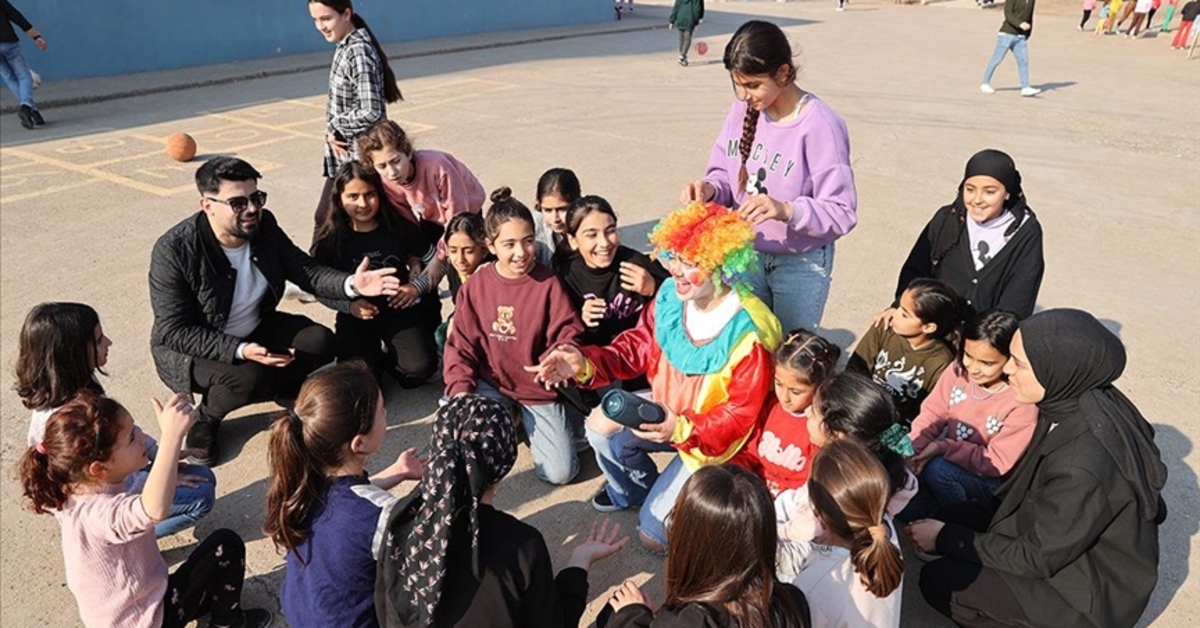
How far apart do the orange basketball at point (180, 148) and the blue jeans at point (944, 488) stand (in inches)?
346

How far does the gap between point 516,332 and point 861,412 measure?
70.9 inches

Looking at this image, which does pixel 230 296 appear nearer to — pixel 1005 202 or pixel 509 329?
pixel 509 329

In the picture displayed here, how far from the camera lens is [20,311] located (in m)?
5.42

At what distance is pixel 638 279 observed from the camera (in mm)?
3824

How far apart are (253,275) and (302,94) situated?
983 cm

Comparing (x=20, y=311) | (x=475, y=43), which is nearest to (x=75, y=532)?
(x=20, y=311)

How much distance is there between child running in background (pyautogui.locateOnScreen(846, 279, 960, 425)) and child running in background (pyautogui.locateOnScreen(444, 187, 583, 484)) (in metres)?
1.48

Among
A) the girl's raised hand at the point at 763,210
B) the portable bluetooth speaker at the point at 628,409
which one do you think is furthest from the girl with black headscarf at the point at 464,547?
the girl's raised hand at the point at 763,210

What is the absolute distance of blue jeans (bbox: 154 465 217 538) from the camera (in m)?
3.32

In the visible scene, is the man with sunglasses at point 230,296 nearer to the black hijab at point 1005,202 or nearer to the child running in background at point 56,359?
the child running in background at point 56,359

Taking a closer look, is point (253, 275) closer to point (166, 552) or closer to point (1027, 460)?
point (166, 552)

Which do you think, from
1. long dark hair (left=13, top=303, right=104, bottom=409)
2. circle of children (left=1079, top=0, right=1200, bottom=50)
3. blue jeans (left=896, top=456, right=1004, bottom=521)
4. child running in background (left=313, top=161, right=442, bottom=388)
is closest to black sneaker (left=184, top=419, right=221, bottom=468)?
child running in background (left=313, top=161, right=442, bottom=388)

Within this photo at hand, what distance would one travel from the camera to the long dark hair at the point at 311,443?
2.32 metres

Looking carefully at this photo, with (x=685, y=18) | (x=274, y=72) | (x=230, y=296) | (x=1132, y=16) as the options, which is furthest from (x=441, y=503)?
(x=1132, y=16)
